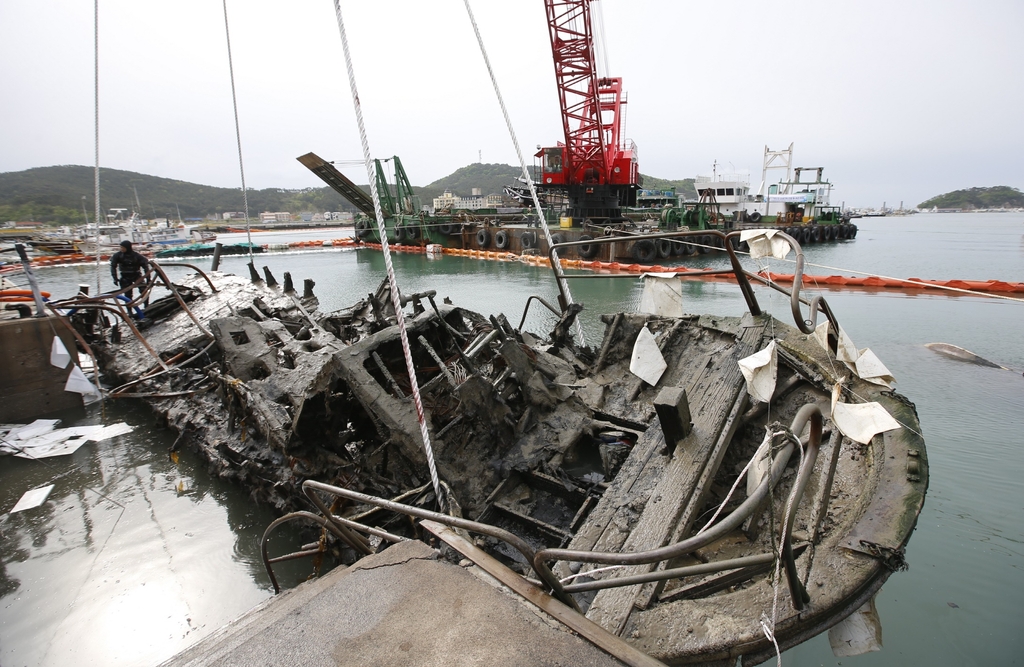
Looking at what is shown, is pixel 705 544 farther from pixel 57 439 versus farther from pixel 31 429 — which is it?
pixel 31 429

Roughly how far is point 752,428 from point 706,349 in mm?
986

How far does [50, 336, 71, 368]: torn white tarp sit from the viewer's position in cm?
669

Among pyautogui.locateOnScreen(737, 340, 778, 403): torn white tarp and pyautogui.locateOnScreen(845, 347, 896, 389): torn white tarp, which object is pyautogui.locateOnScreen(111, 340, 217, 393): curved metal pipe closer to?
pyautogui.locateOnScreen(737, 340, 778, 403): torn white tarp

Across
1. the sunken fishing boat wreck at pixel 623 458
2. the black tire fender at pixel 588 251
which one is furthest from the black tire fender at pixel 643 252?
the sunken fishing boat wreck at pixel 623 458

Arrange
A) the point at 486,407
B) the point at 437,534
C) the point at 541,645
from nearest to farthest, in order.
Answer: the point at 541,645
the point at 437,534
the point at 486,407

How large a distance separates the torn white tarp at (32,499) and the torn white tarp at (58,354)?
2.57 meters

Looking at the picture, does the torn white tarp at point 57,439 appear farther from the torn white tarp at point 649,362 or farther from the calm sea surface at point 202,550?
the torn white tarp at point 649,362

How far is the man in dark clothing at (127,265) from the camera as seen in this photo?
27.8 ft

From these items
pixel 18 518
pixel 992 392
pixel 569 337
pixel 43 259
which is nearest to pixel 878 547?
pixel 569 337

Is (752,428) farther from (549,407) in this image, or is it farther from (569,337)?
(569,337)

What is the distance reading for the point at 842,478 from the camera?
3.15m

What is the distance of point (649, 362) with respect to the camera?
465 cm

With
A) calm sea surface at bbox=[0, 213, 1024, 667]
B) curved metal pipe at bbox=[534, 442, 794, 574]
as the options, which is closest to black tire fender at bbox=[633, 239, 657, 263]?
calm sea surface at bbox=[0, 213, 1024, 667]

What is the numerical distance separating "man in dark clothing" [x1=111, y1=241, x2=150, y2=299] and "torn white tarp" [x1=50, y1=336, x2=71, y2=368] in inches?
75.1
